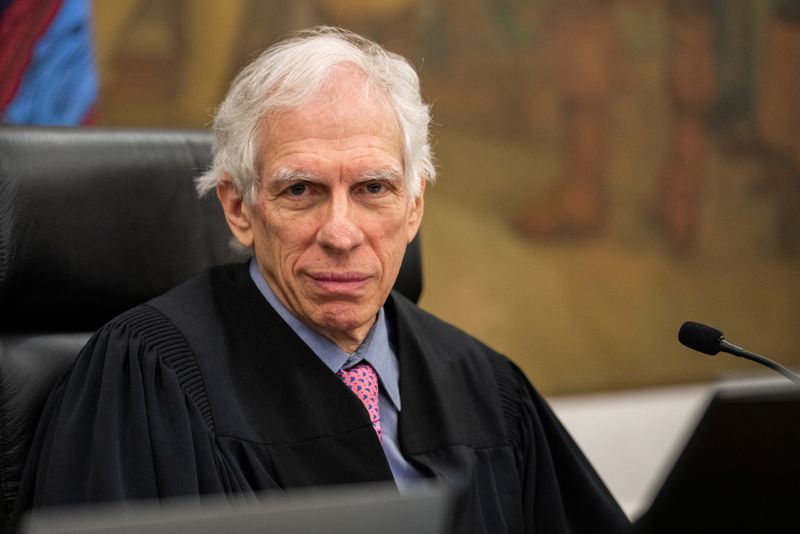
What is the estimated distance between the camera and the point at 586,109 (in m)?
4.27

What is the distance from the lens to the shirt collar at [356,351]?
6.13 feet

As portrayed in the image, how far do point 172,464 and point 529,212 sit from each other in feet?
9.22

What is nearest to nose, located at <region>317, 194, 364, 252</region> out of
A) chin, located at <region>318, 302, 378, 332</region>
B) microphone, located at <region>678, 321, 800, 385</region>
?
chin, located at <region>318, 302, 378, 332</region>

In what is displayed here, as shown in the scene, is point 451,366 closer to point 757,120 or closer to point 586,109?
point 586,109

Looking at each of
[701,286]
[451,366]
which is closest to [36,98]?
[451,366]

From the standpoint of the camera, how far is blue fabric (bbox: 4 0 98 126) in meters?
3.03

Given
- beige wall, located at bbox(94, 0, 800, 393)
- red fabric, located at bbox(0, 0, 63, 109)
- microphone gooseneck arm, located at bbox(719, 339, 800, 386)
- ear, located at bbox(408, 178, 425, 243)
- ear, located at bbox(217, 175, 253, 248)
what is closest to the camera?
microphone gooseneck arm, located at bbox(719, 339, 800, 386)

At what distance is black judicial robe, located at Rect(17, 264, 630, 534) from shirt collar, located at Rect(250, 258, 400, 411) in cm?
2

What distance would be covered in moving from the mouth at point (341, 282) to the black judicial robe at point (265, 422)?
103 mm

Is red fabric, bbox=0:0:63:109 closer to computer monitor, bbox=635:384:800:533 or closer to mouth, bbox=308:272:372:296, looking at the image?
mouth, bbox=308:272:372:296

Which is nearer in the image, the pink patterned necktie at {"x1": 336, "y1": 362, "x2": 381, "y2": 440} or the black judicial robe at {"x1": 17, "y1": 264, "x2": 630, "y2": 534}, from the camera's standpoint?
the black judicial robe at {"x1": 17, "y1": 264, "x2": 630, "y2": 534}

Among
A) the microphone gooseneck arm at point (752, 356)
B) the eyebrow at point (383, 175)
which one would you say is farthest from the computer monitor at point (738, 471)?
the eyebrow at point (383, 175)

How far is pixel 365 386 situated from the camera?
6.19ft

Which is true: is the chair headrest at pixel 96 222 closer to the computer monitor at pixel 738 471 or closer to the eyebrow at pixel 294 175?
the eyebrow at pixel 294 175
